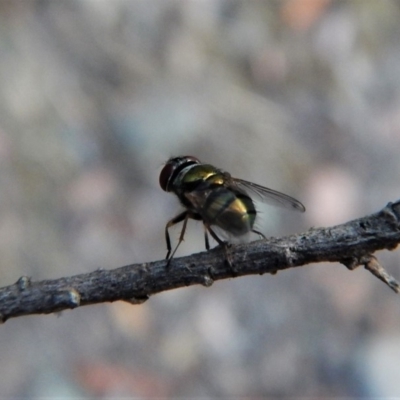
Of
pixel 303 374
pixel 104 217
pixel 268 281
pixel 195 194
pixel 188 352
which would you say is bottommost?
pixel 195 194

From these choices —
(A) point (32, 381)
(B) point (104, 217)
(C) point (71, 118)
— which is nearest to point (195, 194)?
(A) point (32, 381)

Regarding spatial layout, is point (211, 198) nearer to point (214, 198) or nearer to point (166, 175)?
point (214, 198)

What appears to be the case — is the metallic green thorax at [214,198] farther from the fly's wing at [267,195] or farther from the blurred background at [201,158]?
the blurred background at [201,158]

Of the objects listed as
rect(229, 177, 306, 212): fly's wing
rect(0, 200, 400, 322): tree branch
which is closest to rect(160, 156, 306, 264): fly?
rect(229, 177, 306, 212): fly's wing

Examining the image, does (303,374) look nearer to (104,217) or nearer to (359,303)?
(359,303)

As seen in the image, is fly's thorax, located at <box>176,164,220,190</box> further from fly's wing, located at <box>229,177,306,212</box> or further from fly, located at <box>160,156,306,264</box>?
fly's wing, located at <box>229,177,306,212</box>

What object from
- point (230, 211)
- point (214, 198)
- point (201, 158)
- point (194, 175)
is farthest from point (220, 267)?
point (201, 158)
